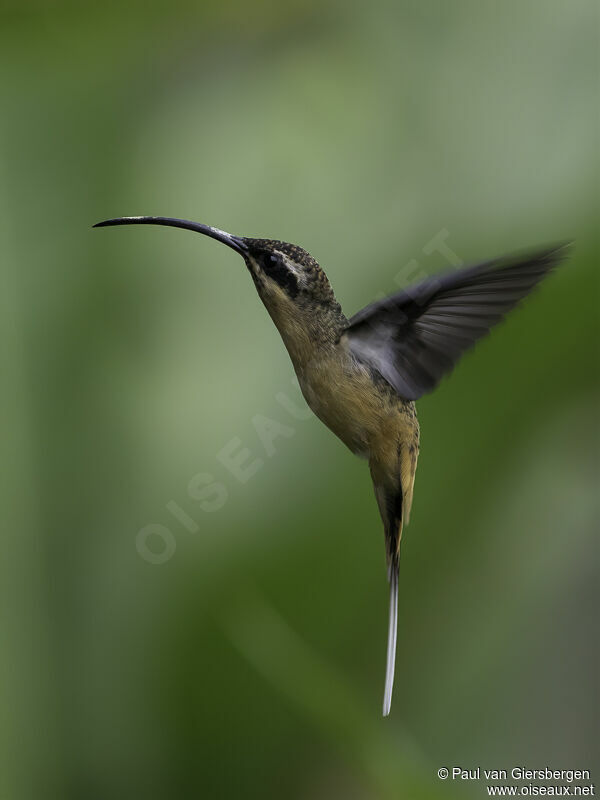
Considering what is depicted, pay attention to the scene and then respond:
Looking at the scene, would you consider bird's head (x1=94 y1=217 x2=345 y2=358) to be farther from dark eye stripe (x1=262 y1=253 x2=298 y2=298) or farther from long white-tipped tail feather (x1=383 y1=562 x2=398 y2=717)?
long white-tipped tail feather (x1=383 y1=562 x2=398 y2=717)

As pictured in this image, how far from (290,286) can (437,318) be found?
0.11m

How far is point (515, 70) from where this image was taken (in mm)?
1225

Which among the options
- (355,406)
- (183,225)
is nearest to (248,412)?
(355,406)

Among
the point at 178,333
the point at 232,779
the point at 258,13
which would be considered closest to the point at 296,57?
the point at 258,13

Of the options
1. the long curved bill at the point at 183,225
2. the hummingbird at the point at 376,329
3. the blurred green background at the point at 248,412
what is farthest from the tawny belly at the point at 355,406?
the blurred green background at the point at 248,412

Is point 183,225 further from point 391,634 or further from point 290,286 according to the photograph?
point 391,634

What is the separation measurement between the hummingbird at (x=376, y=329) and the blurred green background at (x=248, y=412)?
0.32 m

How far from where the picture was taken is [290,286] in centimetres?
64

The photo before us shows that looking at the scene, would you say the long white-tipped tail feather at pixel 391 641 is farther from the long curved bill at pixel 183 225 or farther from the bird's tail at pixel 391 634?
the long curved bill at pixel 183 225

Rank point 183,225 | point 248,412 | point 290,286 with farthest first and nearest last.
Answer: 1. point 248,412
2. point 290,286
3. point 183,225

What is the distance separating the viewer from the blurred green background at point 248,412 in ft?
3.40

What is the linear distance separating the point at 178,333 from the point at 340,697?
467 mm

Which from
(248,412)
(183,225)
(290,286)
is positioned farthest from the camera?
(248,412)

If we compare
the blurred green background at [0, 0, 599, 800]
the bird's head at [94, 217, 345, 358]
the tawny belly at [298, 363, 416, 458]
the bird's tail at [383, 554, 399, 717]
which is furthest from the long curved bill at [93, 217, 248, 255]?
the blurred green background at [0, 0, 599, 800]
